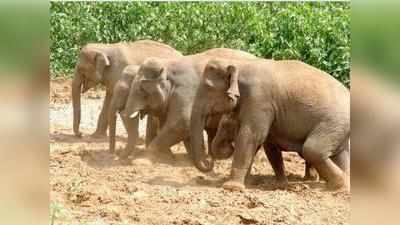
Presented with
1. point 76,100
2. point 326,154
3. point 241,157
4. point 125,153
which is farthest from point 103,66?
point 326,154

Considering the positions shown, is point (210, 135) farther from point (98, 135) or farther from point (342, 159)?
point (98, 135)

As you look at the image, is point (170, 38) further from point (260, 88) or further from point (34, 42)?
point (34, 42)

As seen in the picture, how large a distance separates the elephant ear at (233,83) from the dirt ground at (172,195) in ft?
2.71

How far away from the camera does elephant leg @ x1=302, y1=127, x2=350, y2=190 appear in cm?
664

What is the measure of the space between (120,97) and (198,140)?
4.63ft

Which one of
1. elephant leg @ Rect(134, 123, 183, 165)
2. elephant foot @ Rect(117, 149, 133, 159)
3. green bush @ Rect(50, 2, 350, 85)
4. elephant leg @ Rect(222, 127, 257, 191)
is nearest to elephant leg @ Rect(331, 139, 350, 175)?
elephant leg @ Rect(222, 127, 257, 191)

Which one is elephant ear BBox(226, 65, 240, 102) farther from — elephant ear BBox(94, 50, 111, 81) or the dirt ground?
elephant ear BBox(94, 50, 111, 81)

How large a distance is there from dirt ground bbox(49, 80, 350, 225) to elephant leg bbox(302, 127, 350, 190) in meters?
0.14

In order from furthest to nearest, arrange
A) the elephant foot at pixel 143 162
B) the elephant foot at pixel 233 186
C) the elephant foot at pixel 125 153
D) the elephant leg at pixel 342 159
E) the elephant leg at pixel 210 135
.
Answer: the elephant foot at pixel 125 153 < the elephant foot at pixel 143 162 < the elephant leg at pixel 210 135 < the elephant leg at pixel 342 159 < the elephant foot at pixel 233 186

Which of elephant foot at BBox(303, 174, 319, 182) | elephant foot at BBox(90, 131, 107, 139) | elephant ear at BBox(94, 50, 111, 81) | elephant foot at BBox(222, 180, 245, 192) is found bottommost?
elephant foot at BBox(90, 131, 107, 139)

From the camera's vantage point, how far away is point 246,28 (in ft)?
27.0

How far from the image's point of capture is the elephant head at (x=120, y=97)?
26.5 ft

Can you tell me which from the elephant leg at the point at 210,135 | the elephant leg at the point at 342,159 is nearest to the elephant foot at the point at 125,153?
the elephant leg at the point at 210,135

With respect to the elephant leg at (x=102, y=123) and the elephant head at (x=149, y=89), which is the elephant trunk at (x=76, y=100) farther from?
the elephant head at (x=149, y=89)
